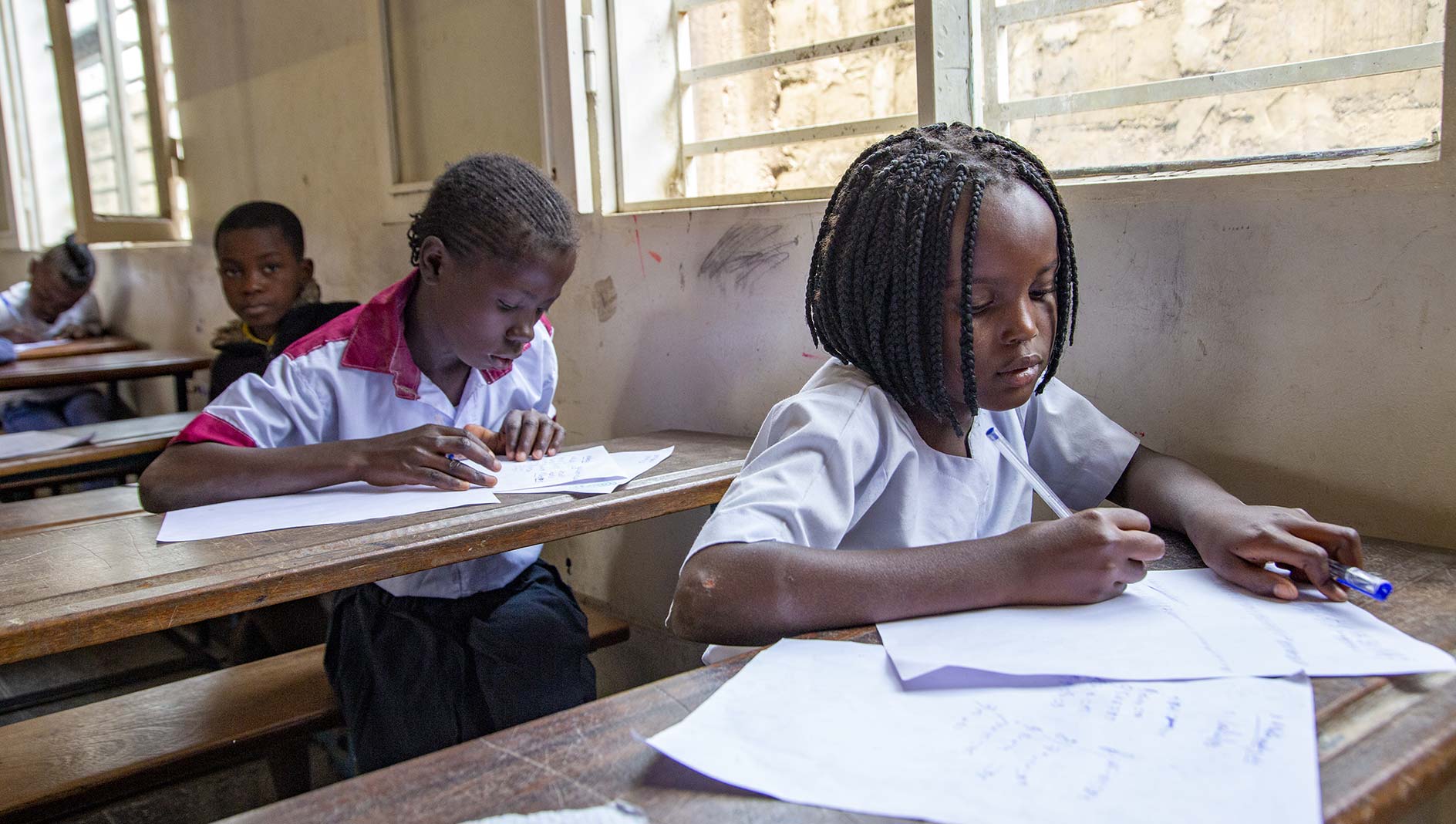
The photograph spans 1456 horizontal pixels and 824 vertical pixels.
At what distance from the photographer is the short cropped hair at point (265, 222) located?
288 centimetres

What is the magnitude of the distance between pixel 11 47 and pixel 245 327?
13.8 feet

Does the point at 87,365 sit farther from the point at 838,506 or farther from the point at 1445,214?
the point at 1445,214

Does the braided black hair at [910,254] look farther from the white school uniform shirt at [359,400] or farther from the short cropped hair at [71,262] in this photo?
the short cropped hair at [71,262]

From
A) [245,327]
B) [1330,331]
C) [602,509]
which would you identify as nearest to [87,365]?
[245,327]

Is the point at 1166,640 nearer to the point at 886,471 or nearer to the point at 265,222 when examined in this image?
the point at 886,471

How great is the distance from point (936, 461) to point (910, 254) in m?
0.24

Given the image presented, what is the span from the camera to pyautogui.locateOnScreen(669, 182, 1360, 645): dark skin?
89 centimetres

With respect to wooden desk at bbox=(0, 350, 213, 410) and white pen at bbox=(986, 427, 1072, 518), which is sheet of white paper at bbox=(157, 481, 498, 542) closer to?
white pen at bbox=(986, 427, 1072, 518)

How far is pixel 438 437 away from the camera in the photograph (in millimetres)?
1566

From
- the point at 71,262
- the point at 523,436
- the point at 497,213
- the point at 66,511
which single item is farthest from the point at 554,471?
the point at 71,262

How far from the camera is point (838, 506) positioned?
1011 mm

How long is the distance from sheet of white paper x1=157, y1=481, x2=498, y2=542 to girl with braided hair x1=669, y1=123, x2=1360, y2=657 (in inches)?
21.3

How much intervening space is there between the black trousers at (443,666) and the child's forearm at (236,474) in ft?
0.84

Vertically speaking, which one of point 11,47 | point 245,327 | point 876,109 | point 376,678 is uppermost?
point 11,47
